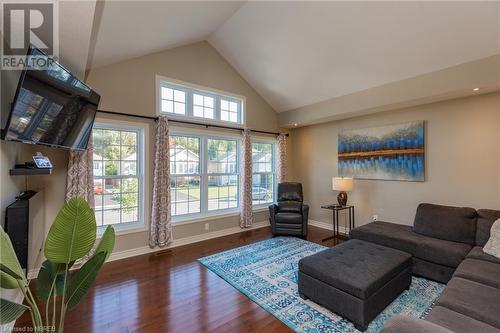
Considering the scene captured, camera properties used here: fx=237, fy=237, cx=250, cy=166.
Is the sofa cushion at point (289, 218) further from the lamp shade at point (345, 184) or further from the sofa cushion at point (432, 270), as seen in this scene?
the sofa cushion at point (432, 270)

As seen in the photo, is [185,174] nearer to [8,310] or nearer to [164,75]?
[164,75]

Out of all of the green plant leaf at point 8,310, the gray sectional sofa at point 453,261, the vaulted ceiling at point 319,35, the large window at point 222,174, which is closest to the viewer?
the green plant leaf at point 8,310

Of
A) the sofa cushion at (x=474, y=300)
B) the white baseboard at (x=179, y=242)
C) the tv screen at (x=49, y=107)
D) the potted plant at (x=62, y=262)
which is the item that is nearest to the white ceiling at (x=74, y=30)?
the tv screen at (x=49, y=107)

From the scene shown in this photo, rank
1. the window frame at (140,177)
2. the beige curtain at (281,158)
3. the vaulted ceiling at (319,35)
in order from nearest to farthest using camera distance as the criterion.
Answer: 1. the vaulted ceiling at (319,35)
2. the window frame at (140,177)
3. the beige curtain at (281,158)

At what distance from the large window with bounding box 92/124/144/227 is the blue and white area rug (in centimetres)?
149

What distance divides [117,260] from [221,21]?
13.4 feet

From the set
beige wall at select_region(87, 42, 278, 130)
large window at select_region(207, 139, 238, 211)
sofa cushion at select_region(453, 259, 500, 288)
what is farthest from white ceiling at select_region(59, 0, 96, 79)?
sofa cushion at select_region(453, 259, 500, 288)

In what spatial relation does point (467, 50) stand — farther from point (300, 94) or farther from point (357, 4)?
point (300, 94)

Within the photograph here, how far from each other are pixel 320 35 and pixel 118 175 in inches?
148

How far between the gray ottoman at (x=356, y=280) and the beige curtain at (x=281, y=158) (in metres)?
3.04

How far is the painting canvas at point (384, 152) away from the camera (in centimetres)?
393

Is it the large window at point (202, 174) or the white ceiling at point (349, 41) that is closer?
the white ceiling at point (349, 41)

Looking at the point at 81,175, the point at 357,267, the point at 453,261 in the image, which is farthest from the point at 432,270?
the point at 81,175

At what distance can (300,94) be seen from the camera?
4.83 metres
